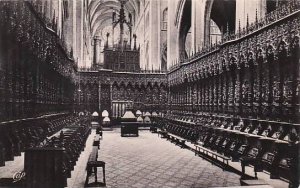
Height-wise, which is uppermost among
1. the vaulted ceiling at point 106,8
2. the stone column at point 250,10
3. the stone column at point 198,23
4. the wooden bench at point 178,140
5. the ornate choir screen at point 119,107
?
the vaulted ceiling at point 106,8

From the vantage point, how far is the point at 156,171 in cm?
654

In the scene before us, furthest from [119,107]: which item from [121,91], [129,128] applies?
[129,128]

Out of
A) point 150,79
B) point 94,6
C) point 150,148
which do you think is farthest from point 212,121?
point 94,6

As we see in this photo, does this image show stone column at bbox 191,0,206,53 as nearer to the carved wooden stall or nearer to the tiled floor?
the carved wooden stall

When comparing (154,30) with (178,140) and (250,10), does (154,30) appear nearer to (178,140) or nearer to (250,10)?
(250,10)

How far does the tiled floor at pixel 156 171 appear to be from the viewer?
18.3ft

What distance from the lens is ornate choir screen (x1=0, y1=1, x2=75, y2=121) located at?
5582mm

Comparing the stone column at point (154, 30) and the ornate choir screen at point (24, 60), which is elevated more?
the stone column at point (154, 30)

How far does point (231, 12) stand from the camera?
1933 cm

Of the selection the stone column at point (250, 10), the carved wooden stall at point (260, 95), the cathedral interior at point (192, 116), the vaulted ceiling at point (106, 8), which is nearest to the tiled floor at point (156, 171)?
the cathedral interior at point (192, 116)

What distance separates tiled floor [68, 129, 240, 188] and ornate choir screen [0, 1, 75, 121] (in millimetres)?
1879

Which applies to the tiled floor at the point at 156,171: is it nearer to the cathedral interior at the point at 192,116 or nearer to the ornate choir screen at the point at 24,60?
the cathedral interior at the point at 192,116

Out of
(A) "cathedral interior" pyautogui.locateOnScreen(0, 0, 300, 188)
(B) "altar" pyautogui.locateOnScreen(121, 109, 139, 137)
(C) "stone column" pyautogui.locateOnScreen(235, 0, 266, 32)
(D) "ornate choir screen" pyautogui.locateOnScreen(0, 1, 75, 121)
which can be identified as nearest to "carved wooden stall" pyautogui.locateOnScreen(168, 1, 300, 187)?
(A) "cathedral interior" pyautogui.locateOnScreen(0, 0, 300, 188)

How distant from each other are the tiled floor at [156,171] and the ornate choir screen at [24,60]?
188 centimetres
